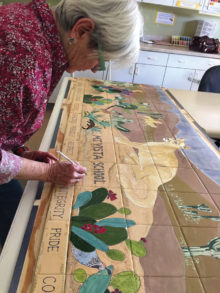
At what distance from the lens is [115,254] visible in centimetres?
59

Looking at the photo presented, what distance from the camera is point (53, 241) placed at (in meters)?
0.60

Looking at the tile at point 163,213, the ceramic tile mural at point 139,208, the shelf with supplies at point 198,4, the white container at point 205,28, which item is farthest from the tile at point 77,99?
the white container at point 205,28

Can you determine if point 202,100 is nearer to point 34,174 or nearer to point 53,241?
point 34,174

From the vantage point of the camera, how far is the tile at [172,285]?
1.75ft

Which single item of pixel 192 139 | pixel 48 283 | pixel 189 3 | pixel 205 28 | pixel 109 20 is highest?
pixel 189 3

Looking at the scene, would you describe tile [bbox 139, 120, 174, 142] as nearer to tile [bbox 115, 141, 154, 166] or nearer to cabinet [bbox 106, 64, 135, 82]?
tile [bbox 115, 141, 154, 166]

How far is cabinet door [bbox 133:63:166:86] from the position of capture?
→ 117 inches

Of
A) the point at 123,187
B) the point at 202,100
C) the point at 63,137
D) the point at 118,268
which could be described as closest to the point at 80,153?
the point at 63,137

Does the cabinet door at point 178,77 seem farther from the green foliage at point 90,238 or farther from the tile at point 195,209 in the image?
the green foliage at point 90,238

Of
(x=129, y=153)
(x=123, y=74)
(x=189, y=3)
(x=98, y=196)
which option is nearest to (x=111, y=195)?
(x=98, y=196)

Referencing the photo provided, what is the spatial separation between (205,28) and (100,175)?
9.98ft

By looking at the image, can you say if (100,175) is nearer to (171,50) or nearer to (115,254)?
(115,254)

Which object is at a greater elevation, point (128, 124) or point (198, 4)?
point (198, 4)

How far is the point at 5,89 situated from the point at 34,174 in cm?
26
